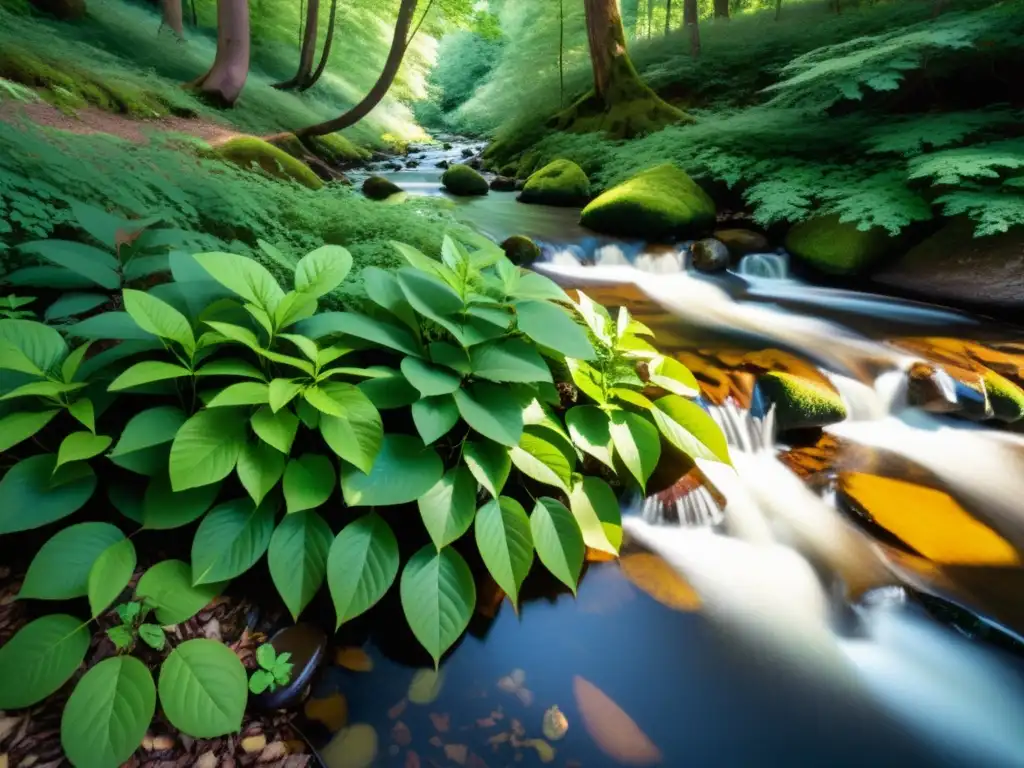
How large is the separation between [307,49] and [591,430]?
12.2 m

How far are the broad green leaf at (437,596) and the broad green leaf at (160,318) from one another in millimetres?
1026

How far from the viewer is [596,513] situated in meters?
2.09

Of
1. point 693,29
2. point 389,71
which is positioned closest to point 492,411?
point 389,71

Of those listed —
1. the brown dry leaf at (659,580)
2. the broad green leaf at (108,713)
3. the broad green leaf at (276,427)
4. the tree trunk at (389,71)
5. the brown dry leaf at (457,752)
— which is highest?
the tree trunk at (389,71)

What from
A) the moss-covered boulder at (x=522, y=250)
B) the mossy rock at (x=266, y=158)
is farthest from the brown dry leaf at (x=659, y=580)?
the mossy rock at (x=266, y=158)

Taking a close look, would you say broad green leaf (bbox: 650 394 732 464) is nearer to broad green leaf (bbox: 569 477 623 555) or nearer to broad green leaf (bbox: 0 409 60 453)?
broad green leaf (bbox: 569 477 623 555)

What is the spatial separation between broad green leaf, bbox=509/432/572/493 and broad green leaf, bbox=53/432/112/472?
50.3 inches

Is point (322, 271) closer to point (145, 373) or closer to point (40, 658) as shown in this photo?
point (145, 373)

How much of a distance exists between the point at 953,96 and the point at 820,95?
1662mm

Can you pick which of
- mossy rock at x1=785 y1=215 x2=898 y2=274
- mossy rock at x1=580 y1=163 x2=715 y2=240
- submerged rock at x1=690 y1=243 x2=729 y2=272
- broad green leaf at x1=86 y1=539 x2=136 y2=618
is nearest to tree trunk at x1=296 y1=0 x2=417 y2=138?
mossy rock at x1=580 y1=163 x2=715 y2=240

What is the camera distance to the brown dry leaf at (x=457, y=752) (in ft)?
5.15

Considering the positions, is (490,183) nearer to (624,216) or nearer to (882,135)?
(624,216)

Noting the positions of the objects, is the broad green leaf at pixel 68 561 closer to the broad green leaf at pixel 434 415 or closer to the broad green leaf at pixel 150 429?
the broad green leaf at pixel 150 429

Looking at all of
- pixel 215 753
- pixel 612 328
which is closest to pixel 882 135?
pixel 612 328
